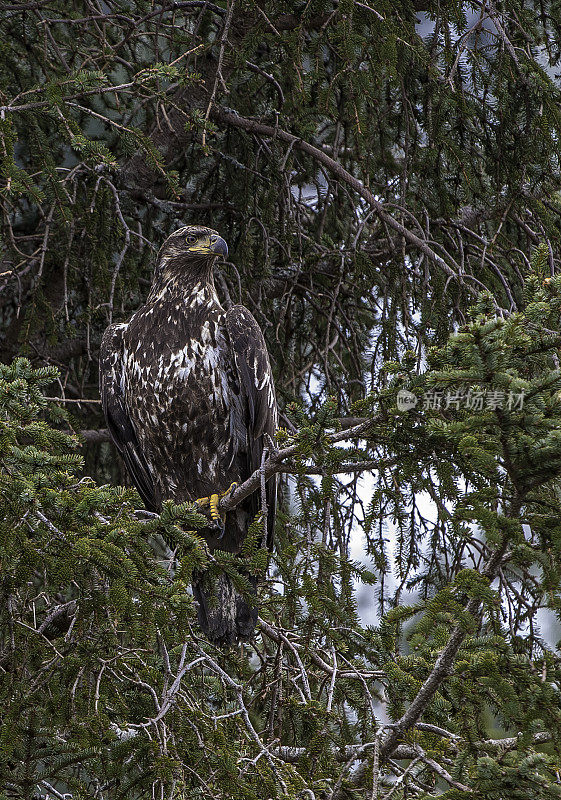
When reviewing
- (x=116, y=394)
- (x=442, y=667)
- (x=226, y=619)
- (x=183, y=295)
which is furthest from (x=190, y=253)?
(x=442, y=667)

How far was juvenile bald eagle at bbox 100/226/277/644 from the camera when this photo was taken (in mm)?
3979

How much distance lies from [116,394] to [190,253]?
0.80m

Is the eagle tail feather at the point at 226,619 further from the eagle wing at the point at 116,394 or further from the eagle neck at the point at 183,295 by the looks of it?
the eagle neck at the point at 183,295

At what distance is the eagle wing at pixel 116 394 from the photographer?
4.14m

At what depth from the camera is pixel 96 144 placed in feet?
9.77

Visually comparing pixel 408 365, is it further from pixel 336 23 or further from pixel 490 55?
pixel 490 55

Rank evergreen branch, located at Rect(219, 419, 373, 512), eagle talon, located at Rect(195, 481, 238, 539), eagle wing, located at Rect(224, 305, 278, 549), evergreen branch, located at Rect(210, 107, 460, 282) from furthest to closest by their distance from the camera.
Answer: eagle talon, located at Rect(195, 481, 238, 539) < eagle wing, located at Rect(224, 305, 278, 549) < evergreen branch, located at Rect(210, 107, 460, 282) < evergreen branch, located at Rect(219, 419, 373, 512)

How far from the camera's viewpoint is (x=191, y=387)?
399cm

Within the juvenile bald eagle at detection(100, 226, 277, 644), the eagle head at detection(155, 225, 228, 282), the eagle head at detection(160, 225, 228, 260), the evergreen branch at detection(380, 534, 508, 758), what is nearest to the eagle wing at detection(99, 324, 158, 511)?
the juvenile bald eagle at detection(100, 226, 277, 644)

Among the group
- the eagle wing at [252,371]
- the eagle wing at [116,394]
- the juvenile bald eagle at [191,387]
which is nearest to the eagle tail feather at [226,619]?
the juvenile bald eagle at [191,387]

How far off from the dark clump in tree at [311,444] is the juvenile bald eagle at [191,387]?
0.26m

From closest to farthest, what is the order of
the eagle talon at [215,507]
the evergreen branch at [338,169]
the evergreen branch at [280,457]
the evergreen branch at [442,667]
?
the evergreen branch at [442,667] → the evergreen branch at [280,457] → the evergreen branch at [338,169] → the eagle talon at [215,507]

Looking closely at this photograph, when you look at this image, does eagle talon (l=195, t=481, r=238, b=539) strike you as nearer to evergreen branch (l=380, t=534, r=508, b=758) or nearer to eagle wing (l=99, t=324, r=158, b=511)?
eagle wing (l=99, t=324, r=158, b=511)

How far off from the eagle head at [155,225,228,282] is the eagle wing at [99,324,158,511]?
0.38 meters
